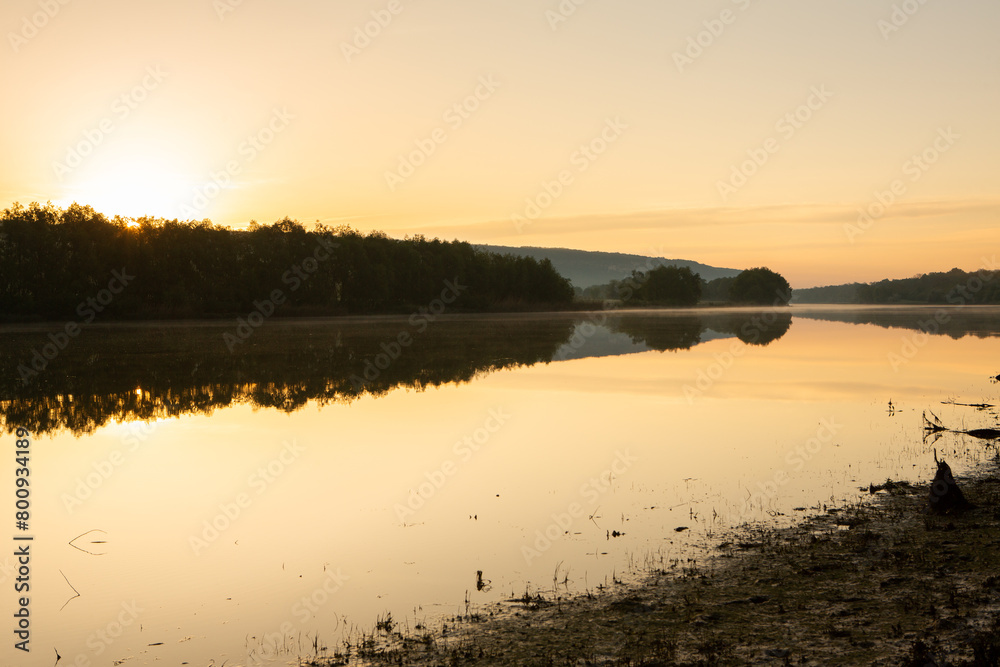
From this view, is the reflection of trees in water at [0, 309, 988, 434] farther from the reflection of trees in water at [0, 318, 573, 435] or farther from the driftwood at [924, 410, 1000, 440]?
the driftwood at [924, 410, 1000, 440]

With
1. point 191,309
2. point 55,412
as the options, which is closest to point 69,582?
point 55,412

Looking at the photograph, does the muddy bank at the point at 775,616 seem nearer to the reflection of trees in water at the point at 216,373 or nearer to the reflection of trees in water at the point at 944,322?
the reflection of trees in water at the point at 216,373

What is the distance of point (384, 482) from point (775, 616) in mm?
8260

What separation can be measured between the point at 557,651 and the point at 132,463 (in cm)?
1247

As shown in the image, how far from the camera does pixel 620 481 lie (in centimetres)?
1391

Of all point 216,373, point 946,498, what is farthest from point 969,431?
point 216,373

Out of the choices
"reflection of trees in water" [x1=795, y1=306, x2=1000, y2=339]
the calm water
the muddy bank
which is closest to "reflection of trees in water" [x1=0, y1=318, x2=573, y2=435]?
the calm water

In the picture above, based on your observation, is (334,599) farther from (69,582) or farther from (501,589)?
(69,582)

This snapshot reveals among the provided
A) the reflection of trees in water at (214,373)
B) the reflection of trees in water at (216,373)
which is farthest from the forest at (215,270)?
the reflection of trees in water at (214,373)

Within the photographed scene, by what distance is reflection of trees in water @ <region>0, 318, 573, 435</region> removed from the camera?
23.5 meters

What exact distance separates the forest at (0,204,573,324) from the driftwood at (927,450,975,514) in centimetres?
8849

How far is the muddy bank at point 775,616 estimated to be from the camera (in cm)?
673

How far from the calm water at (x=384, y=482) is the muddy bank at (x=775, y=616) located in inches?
29.7

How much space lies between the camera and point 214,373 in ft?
109
